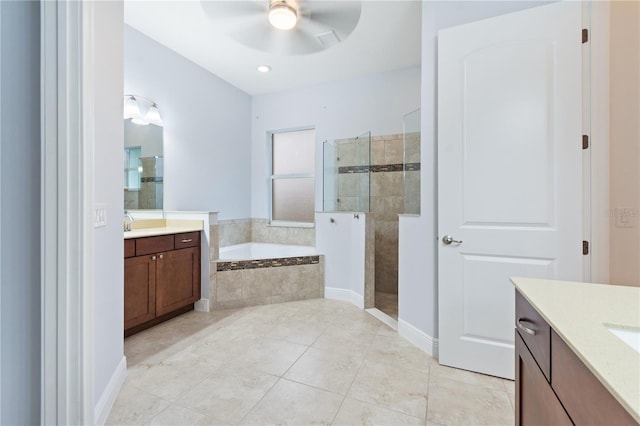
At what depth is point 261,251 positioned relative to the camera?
4.10 meters

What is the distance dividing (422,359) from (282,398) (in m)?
1.02

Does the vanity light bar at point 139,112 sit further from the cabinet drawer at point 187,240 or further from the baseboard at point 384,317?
the baseboard at point 384,317

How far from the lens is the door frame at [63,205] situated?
3.09 ft

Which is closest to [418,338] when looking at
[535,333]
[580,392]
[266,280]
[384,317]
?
[384,317]

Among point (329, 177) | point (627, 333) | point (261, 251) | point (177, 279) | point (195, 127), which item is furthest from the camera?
point (261, 251)

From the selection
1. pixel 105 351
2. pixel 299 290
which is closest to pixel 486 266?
pixel 299 290

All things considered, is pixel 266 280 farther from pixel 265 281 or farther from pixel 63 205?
pixel 63 205

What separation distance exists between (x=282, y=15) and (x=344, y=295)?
8.86 feet

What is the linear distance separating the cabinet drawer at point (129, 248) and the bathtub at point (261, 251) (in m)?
1.34

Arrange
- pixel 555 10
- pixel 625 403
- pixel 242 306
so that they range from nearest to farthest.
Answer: pixel 625 403, pixel 555 10, pixel 242 306

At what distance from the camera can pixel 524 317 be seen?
0.91 m

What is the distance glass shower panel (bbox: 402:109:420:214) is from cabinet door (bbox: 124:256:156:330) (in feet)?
7.39

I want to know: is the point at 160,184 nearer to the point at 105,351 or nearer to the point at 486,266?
the point at 105,351

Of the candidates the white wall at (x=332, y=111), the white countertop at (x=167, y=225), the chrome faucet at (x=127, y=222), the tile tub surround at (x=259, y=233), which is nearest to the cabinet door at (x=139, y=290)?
the white countertop at (x=167, y=225)
